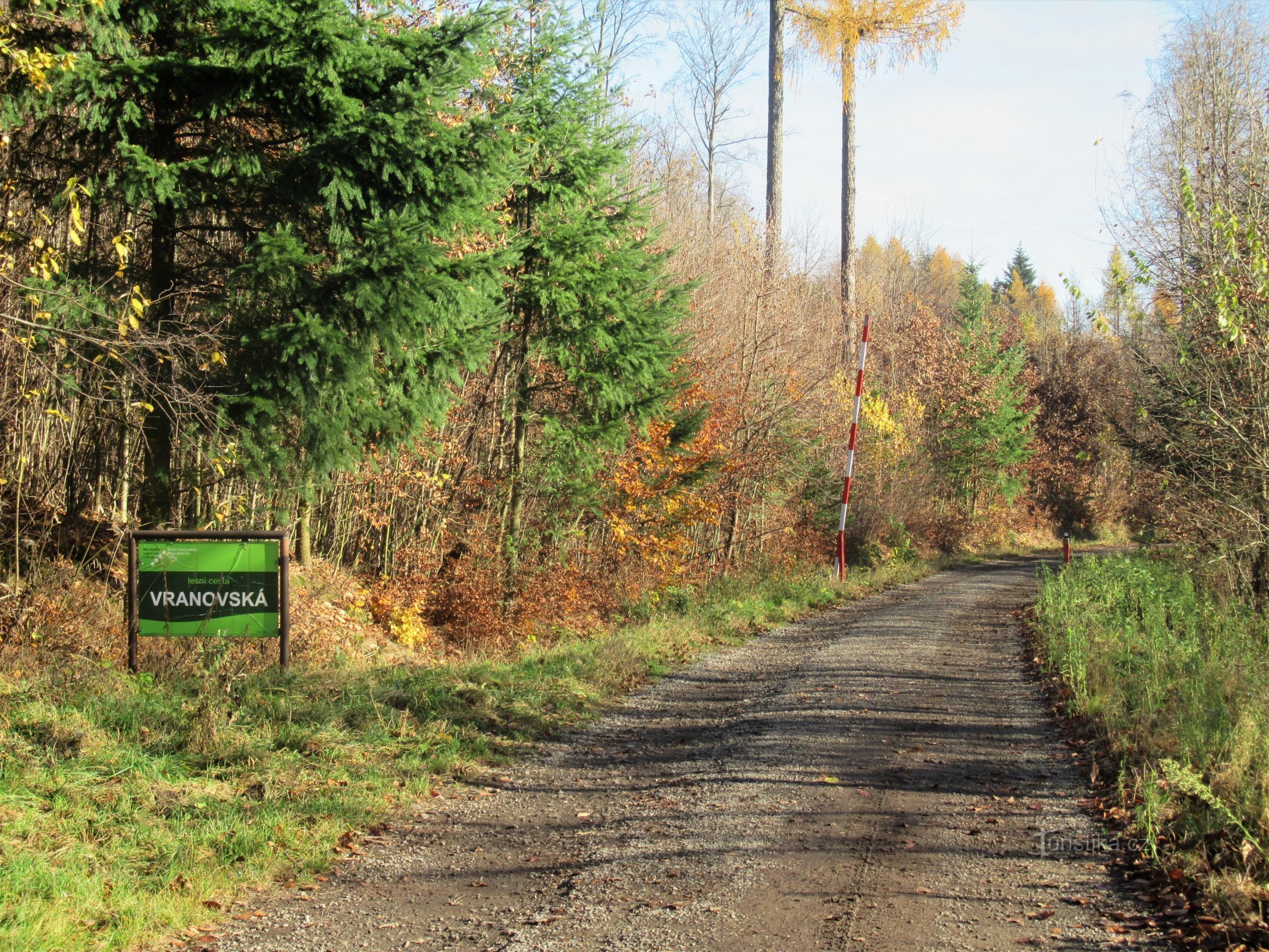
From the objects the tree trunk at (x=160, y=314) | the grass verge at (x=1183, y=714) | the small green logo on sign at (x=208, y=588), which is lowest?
the grass verge at (x=1183, y=714)

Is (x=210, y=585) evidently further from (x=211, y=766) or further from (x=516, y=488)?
(x=516, y=488)

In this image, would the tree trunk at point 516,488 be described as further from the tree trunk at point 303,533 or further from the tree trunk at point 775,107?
the tree trunk at point 775,107

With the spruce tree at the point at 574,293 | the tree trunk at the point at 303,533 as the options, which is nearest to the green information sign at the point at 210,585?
the tree trunk at the point at 303,533

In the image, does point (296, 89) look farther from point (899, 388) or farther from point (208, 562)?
point (899, 388)

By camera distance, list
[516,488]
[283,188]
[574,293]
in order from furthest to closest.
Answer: [516,488] < [574,293] < [283,188]

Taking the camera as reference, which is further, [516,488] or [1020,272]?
[1020,272]

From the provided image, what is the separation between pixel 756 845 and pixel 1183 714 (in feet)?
13.0

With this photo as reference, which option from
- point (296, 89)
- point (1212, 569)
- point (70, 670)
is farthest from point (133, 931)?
point (1212, 569)

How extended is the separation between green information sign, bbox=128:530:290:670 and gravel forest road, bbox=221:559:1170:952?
3119mm

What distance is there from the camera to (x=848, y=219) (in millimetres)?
28875

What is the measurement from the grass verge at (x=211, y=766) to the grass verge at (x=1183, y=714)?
4.45 meters

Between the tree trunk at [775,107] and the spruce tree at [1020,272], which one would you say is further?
the spruce tree at [1020,272]

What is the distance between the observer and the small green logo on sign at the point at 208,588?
8.87 m

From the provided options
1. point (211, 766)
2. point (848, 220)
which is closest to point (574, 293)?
point (211, 766)
